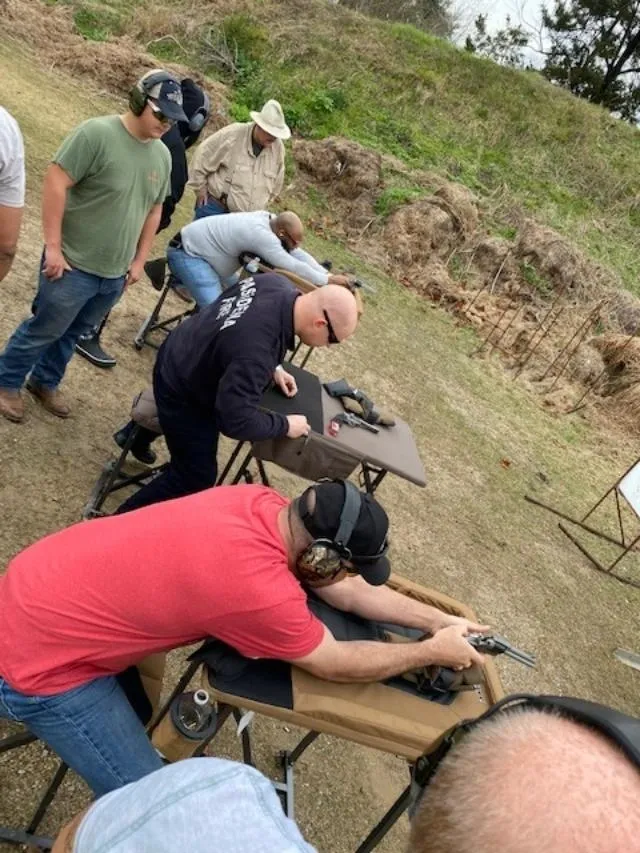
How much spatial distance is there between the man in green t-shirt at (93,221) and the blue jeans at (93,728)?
223 centimetres

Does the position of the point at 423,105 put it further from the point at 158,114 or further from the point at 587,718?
the point at 587,718

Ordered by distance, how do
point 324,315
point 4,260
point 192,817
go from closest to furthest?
point 192,817 < point 4,260 < point 324,315

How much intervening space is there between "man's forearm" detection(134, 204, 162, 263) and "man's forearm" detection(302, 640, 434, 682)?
2704 mm

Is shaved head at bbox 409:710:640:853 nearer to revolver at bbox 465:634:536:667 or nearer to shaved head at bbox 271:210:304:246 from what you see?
revolver at bbox 465:634:536:667

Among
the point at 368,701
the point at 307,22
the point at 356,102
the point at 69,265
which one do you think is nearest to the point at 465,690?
the point at 368,701

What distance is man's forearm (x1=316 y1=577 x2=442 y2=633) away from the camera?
2.16 meters

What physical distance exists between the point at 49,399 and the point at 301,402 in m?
1.56

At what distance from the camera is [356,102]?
13.9 metres

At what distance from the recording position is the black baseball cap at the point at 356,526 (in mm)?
1760

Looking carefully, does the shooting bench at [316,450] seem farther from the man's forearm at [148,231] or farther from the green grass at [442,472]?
the man's forearm at [148,231]

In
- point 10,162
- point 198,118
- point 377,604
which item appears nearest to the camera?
point 377,604

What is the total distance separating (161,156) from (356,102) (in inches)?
475

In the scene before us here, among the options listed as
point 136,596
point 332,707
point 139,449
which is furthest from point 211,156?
point 332,707

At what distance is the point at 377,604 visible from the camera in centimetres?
219
